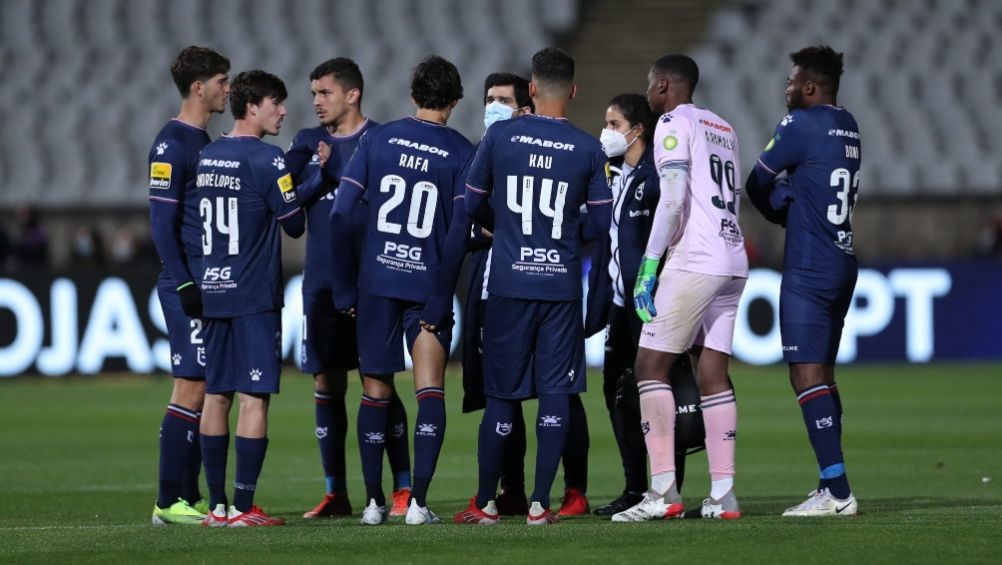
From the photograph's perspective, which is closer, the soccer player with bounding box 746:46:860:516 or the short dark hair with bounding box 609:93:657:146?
the soccer player with bounding box 746:46:860:516

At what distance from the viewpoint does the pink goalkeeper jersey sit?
795 centimetres

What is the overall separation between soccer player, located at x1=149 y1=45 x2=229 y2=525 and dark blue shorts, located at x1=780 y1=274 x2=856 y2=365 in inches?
124

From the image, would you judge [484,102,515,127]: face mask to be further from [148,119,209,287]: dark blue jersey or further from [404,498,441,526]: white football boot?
[404,498,441,526]: white football boot

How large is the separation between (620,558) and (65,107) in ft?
68.8

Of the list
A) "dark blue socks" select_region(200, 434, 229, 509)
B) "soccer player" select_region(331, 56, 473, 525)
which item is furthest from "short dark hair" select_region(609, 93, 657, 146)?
"dark blue socks" select_region(200, 434, 229, 509)

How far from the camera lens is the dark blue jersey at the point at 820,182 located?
26.9 ft

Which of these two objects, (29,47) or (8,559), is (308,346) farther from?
(29,47)

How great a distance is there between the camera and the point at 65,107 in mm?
25688

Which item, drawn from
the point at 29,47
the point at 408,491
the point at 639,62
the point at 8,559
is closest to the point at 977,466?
the point at 408,491

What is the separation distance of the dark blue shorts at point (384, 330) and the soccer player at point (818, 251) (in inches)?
73.2

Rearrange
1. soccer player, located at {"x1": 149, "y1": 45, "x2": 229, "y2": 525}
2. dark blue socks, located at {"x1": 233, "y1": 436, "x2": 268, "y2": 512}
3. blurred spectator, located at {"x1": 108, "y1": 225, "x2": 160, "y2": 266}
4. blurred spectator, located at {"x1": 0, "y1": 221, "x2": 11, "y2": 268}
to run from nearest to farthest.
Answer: dark blue socks, located at {"x1": 233, "y1": 436, "x2": 268, "y2": 512} → soccer player, located at {"x1": 149, "y1": 45, "x2": 229, "y2": 525} → blurred spectator, located at {"x1": 0, "y1": 221, "x2": 11, "y2": 268} → blurred spectator, located at {"x1": 108, "y1": 225, "x2": 160, "y2": 266}

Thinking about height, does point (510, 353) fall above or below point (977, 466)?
above

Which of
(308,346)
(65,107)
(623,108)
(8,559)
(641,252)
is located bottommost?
(8,559)

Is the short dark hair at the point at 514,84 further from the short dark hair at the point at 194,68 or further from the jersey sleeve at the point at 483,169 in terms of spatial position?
the short dark hair at the point at 194,68
